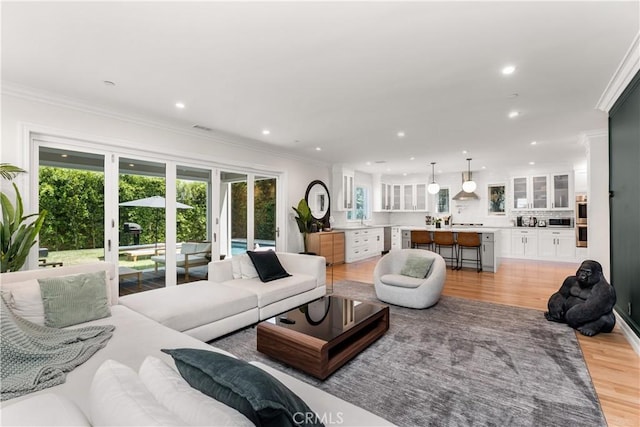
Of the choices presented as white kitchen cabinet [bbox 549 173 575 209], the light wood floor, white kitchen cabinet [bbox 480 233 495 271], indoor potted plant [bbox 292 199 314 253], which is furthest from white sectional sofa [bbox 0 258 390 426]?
white kitchen cabinet [bbox 549 173 575 209]

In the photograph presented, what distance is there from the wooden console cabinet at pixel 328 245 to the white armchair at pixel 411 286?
2.39 meters

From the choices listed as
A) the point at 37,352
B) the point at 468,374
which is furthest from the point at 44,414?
the point at 468,374

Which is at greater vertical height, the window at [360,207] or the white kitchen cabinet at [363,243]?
the window at [360,207]

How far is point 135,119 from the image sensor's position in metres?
3.91

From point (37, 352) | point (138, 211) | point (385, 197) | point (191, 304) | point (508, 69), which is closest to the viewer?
point (37, 352)

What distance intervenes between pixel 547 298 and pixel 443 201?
5.40 metres

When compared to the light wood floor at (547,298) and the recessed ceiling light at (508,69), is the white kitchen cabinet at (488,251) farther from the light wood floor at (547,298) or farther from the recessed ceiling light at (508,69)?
the recessed ceiling light at (508,69)

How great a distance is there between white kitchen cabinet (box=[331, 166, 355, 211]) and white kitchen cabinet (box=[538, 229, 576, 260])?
5.07 m

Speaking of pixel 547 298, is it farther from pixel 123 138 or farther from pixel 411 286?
pixel 123 138

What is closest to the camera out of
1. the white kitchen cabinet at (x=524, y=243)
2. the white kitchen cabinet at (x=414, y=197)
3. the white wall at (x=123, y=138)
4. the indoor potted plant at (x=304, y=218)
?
the white wall at (x=123, y=138)

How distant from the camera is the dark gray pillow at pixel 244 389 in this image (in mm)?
882

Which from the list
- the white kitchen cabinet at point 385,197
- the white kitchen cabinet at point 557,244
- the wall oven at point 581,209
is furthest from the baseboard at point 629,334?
the white kitchen cabinet at point 385,197

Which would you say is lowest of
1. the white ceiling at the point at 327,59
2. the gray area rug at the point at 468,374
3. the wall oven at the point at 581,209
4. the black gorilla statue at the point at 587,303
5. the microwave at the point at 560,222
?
the gray area rug at the point at 468,374

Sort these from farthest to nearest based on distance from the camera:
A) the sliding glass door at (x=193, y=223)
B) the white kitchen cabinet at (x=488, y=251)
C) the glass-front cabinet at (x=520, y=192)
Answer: the glass-front cabinet at (x=520, y=192), the white kitchen cabinet at (x=488, y=251), the sliding glass door at (x=193, y=223)
